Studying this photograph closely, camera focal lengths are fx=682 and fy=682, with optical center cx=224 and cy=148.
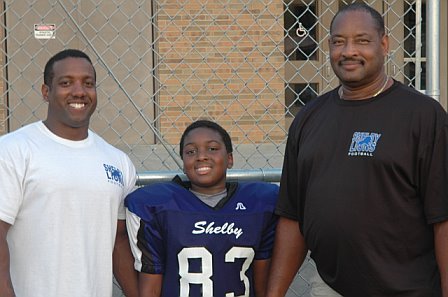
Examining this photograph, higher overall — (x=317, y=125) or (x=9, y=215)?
(x=317, y=125)

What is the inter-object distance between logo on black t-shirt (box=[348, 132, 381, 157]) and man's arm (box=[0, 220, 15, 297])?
4.37ft

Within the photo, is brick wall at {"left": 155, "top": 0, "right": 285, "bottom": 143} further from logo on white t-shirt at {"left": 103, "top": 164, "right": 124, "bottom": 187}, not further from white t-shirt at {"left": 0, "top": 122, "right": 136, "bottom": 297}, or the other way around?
white t-shirt at {"left": 0, "top": 122, "right": 136, "bottom": 297}

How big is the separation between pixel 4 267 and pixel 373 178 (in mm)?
1405

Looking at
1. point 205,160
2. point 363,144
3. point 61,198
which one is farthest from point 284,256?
point 61,198

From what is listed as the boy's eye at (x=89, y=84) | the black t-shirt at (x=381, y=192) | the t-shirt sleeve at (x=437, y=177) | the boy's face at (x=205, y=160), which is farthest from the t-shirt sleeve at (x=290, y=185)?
the boy's eye at (x=89, y=84)

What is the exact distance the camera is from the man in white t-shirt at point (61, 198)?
101 inches

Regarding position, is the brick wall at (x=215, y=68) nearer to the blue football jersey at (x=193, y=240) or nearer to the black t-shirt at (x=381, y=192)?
the blue football jersey at (x=193, y=240)

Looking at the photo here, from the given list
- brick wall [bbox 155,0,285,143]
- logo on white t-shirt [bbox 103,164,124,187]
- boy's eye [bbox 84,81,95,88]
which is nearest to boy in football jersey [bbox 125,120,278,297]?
logo on white t-shirt [bbox 103,164,124,187]

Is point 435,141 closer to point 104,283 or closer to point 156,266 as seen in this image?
point 156,266

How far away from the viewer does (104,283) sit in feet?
9.14

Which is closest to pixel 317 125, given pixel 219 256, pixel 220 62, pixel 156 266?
pixel 219 256

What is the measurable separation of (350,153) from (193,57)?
199 inches

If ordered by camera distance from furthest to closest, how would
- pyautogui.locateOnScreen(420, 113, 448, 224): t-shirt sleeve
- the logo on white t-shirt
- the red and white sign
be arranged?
the red and white sign, the logo on white t-shirt, pyautogui.locateOnScreen(420, 113, 448, 224): t-shirt sleeve

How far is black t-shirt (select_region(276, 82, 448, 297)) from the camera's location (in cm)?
250
